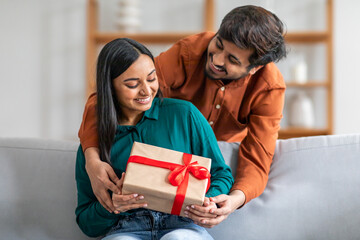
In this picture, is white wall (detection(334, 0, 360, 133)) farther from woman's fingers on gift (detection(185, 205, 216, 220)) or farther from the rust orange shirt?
woman's fingers on gift (detection(185, 205, 216, 220))

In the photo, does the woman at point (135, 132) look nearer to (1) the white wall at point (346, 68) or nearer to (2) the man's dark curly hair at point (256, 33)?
(2) the man's dark curly hair at point (256, 33)

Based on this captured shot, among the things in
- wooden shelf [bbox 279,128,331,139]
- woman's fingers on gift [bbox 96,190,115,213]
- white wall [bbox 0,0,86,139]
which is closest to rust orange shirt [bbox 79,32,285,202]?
woman's fingers on gift [bbox 96,190,115,213]

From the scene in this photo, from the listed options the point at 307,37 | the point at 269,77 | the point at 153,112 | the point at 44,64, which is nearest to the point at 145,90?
the point at 153,112

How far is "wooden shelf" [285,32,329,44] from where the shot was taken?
11.5 ft

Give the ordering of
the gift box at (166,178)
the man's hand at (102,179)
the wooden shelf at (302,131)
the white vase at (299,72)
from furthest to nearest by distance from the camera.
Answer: the white vase at (299,72) → the wooden shelf at (302,131) → the man's hand at (102,179) → the gift box at (166,178)

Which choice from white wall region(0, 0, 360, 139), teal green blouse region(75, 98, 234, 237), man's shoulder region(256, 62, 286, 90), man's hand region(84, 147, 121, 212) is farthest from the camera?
white wall region(0, 0, 360, 139)

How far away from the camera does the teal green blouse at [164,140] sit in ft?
4.34

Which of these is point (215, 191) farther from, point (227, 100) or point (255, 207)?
point (227, 100)

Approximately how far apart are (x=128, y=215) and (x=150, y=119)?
12.3 inches

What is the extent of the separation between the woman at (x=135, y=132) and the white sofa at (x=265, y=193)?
19 centimetres

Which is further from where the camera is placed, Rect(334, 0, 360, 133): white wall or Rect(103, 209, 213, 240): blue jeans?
Rect(334, 0, 360, 133): white wall

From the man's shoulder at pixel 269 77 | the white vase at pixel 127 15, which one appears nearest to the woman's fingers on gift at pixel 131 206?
the man's shoulder at pixel 269 77

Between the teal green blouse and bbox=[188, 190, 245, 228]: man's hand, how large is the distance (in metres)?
0.06

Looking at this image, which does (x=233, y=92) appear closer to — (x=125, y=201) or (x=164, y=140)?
(x=164, y=140)
